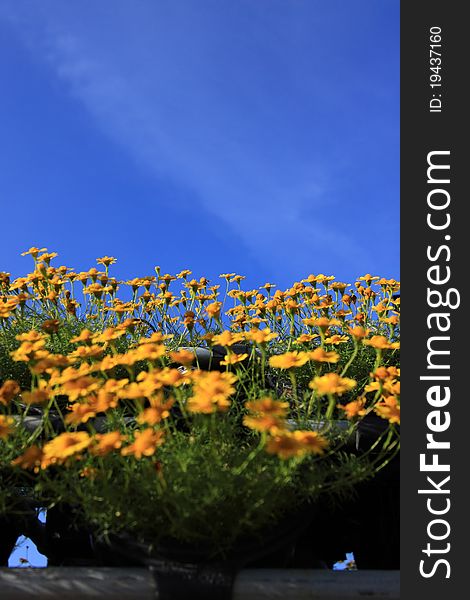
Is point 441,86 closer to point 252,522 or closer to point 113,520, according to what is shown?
point 252,522

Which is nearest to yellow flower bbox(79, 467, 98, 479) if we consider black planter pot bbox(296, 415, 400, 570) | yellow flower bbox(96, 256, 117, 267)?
black planter pot bbox(296, 415, 400, 570)

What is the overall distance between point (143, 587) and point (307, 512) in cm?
52

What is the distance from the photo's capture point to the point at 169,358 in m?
3.58

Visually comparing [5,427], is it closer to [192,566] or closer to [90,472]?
[90,472]

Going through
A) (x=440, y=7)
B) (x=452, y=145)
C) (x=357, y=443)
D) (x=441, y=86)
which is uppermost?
(x=440, y=7)

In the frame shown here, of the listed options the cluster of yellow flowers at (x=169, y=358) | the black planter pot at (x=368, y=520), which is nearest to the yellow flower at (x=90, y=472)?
the cluster of yellow flowers at (x=169, y=358)

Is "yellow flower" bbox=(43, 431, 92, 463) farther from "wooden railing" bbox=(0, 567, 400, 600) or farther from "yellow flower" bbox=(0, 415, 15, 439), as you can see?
"wooden railing" bbox=(0, 567, 400, 600)

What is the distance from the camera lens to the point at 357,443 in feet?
7.97

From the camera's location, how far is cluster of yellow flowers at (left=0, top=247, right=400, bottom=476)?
74.1 inches

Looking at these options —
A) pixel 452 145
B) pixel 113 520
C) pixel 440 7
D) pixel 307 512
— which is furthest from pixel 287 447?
pixel 440 7

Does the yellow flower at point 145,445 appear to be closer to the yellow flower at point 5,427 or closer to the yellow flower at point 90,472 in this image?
the yellow flower at point 90,472

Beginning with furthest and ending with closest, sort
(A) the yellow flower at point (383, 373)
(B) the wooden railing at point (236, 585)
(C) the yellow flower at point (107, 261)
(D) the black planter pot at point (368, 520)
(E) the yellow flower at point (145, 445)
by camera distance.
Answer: (C) the yellow flower at point (107, 261)
(D) the black planter pot at point (368, 520)
(A) the yellow flower at point (383, 373)
(B) the wooden railing at point (236, 585)
(E) the yellow flower at point (145, 445)

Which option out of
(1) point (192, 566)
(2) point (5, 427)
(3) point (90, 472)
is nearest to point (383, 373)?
(1) point (192, 566)

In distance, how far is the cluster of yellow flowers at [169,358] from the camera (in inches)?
74.1
